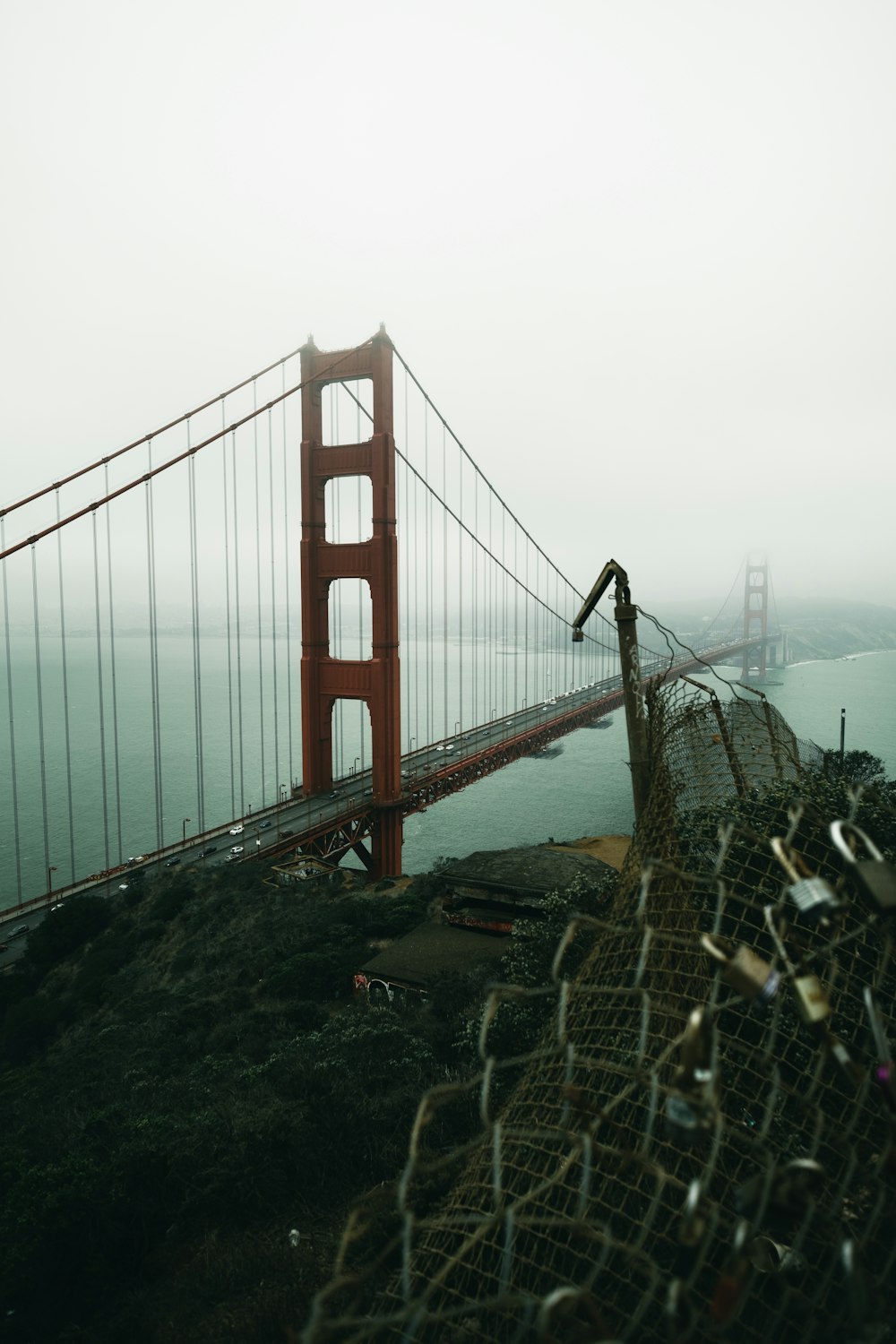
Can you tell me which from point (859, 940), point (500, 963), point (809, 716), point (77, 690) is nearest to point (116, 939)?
point (500, 963)

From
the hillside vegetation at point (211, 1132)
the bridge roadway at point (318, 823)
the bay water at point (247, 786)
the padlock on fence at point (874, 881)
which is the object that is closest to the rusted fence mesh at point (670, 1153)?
the padlock on fence at point (874, 881)

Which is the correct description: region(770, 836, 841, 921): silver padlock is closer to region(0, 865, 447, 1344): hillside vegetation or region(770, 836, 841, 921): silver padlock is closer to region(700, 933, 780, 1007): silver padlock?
region(700, 933, 780, 1007): silver padlock

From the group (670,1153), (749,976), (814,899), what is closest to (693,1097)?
(749,976)

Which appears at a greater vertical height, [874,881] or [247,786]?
[874,881]

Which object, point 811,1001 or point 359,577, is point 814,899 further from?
point 359,577

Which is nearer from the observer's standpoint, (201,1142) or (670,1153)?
(670,1153)

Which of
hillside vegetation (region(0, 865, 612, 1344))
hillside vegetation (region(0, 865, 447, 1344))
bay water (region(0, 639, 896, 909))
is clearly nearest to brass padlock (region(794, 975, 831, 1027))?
hillside vegetation (region(0, 865, 612, 1344))
